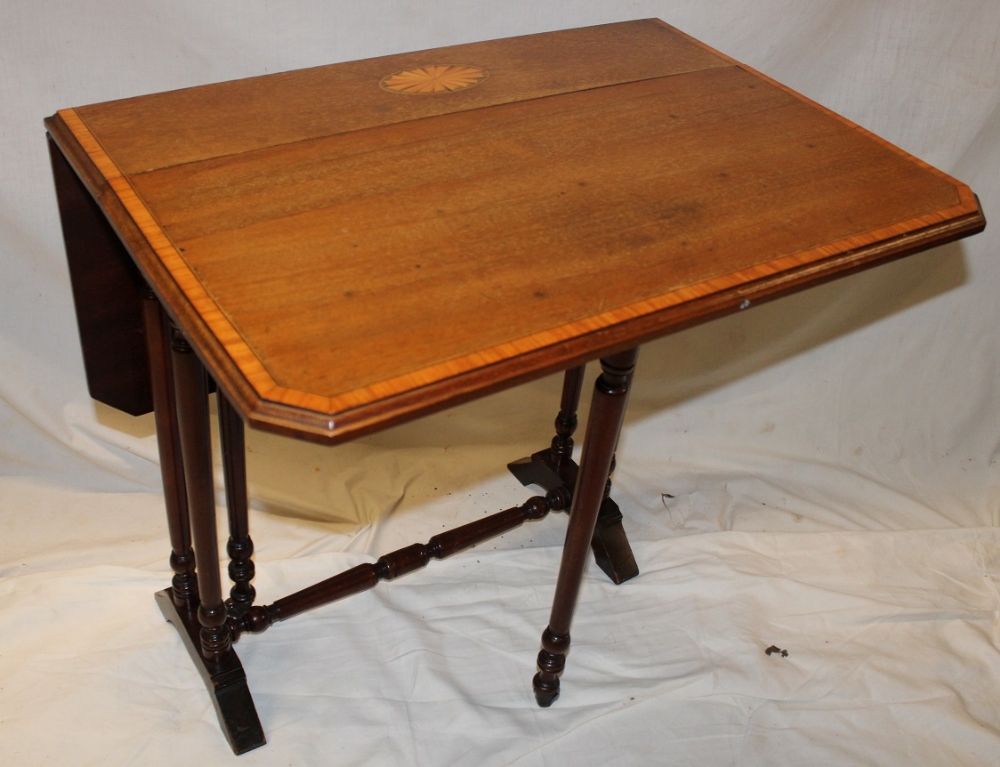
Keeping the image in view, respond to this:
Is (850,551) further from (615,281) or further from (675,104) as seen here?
(615,281)

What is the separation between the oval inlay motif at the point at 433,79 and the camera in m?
1.69

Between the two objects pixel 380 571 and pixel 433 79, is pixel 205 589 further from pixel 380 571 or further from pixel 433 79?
pixel 433 79

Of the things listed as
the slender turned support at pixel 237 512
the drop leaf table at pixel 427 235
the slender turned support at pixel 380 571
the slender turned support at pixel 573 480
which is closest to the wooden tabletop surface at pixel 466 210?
the drop leaf table at pixel 427 235

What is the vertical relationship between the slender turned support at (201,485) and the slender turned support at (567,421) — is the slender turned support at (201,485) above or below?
above

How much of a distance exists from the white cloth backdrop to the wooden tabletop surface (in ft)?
1.71

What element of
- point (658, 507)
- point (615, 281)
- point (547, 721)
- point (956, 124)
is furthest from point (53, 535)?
point (956, 124)

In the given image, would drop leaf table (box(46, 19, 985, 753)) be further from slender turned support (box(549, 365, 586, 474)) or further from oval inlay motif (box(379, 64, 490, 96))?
slender turned support (box(549, 365, 586, 474))

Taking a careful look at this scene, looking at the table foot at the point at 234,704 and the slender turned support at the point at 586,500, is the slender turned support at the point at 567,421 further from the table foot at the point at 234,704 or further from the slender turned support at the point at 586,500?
the table foot at the point at 234,704

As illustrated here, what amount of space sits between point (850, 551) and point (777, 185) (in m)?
1.05

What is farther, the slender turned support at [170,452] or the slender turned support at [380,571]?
the slender turned support at [380,571]

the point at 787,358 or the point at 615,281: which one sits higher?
the point at 615,281

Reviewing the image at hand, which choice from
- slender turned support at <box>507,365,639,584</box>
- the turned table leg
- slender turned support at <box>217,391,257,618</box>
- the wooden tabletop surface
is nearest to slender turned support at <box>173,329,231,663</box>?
the turned table leg

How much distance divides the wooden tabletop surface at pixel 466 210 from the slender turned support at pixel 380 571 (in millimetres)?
745

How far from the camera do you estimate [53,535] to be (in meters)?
2.15
